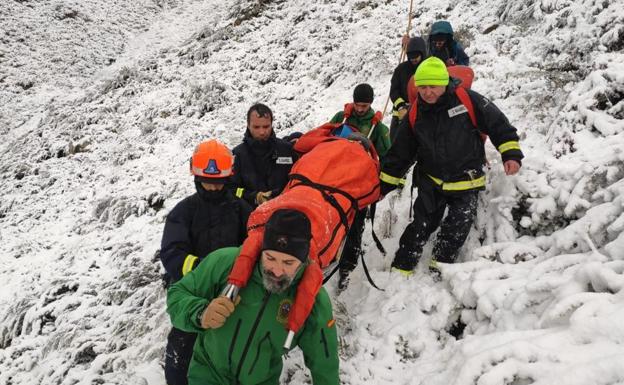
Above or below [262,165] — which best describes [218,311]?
above

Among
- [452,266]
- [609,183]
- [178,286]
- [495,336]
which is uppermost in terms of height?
[178,286]

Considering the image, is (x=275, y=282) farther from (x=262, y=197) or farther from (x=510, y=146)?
(x=510, y=146)

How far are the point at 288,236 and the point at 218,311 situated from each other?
2.09 ft

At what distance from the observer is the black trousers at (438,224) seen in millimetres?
4367

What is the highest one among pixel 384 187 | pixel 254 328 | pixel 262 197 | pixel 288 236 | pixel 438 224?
pixel 288 236

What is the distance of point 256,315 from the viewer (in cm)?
288

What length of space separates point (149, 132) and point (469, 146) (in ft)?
34.0

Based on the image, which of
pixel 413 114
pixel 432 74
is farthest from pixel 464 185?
pixel 432 74

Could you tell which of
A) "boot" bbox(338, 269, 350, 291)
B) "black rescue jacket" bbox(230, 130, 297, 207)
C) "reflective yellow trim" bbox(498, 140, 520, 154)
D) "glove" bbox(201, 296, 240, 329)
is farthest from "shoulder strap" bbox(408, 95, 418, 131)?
"glove" bbox(201, 296, 240, 329)

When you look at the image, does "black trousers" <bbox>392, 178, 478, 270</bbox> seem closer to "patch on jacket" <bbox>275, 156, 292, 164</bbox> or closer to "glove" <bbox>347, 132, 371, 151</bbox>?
"glove" <bbox>347, 132, 371, 151</bbox>

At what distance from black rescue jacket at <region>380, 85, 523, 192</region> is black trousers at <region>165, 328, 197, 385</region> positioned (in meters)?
2.85

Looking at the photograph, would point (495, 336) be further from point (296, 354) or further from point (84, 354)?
point (84, 354)

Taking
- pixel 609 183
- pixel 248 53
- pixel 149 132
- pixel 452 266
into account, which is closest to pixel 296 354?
pixel 452 266

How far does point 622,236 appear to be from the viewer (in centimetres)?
314
